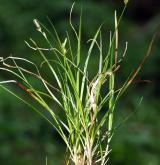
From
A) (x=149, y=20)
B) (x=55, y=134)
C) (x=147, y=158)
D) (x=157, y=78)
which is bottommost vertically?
(x=147, y=158)

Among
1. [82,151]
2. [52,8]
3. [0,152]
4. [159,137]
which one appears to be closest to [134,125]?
[159,137]

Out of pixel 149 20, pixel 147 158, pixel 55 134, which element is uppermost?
pixel 149 20

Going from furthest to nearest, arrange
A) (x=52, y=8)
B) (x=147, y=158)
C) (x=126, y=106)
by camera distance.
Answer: (x=52, y=8), (x=126, y=106), (x=147, y=158)

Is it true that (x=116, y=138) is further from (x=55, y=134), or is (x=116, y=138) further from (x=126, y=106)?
(x=126, y=106)

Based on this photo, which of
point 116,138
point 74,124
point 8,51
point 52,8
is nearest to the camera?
point 74,124

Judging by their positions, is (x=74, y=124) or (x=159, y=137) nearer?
(x=74, y=124)

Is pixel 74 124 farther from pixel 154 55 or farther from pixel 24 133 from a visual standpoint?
pixel 154 55

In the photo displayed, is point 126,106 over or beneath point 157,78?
beneath

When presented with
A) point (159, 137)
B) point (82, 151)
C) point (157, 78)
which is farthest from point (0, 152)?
point (82, 151)

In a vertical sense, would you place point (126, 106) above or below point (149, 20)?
below
